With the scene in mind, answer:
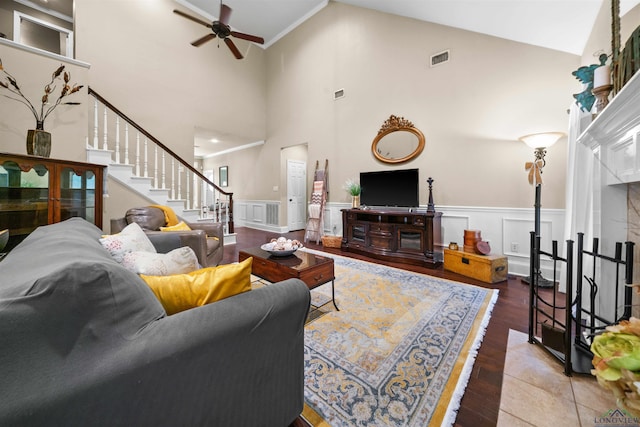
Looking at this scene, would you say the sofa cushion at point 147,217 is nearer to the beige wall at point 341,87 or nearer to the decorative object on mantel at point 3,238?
the beige wall at point 341,87

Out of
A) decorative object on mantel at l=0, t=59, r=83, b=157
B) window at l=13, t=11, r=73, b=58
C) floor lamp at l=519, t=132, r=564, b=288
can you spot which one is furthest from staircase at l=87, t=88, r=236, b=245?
floor lamp at l=519, t=132, r=564, b=288

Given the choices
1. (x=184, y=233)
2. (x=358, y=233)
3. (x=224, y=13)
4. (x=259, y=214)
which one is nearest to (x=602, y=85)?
(x=358, y=233)

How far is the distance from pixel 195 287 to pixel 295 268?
0.99 metres

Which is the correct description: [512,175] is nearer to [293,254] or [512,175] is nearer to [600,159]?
[600,159]

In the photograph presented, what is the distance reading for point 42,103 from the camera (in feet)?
9.68

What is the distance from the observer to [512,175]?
3.26m

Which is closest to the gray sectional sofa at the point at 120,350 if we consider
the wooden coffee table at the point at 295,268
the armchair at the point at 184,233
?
the wooden coffee table at the point at 295,268

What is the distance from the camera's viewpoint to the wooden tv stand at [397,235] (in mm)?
3490

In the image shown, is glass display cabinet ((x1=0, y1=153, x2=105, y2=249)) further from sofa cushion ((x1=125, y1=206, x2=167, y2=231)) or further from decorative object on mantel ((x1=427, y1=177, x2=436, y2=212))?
decorative object on mantel ((x1=427, y1=177, x2=436, y2=212))

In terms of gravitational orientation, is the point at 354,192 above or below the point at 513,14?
below

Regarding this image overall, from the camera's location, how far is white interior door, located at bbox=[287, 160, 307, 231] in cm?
657

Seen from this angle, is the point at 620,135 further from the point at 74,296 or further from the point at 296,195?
the point at 296,195

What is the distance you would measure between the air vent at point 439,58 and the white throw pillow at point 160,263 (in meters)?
4.35

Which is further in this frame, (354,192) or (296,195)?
(296,195)
